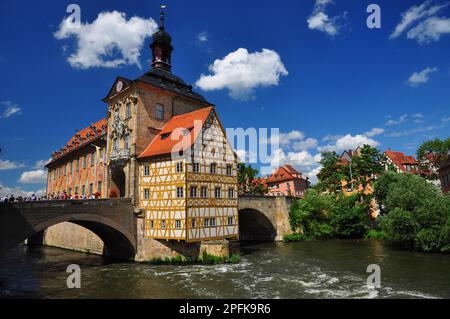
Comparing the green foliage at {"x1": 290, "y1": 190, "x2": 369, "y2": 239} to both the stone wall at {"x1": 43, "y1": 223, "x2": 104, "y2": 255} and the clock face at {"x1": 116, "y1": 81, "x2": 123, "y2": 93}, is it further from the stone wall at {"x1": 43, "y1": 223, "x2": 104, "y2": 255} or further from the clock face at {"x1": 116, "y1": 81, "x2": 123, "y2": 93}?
the clock face at {"x1": 116, "y1": 81, "x2": 123, "y2": 93}

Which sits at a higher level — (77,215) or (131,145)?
(131,145)

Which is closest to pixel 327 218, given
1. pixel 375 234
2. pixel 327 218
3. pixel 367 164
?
pixel 327 218

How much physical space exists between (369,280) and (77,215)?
17257 mm

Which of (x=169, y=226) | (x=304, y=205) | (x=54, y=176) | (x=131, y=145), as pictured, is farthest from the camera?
(x=54, y=176)

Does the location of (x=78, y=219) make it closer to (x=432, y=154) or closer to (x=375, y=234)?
(x=375, y=234)

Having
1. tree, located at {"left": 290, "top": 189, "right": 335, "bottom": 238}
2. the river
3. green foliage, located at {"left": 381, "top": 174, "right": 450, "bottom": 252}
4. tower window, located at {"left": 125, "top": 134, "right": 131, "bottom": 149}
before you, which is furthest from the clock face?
green foliage, located at {"left": 381, "top": 174, "right": 450, "bottom": 252}

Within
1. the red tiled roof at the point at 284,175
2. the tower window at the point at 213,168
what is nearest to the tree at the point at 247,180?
the red tiled roof at the point at 284,175

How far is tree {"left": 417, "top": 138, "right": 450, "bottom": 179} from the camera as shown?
151 ft

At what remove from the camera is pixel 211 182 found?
2306 cm

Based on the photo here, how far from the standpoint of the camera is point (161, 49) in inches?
1191

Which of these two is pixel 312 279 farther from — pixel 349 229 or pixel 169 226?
pixel 349 229

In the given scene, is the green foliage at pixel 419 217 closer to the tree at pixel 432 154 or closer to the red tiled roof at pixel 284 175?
the tree at pixel 432 154

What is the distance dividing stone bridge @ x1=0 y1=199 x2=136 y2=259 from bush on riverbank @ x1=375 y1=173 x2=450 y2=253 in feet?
65.8
